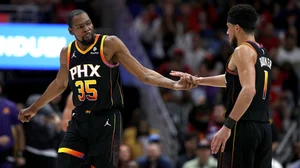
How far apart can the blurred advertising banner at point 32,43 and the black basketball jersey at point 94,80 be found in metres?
9.18

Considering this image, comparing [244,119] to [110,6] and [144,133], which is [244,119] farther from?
[110,6]

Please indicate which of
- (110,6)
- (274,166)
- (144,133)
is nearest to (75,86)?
(274,166)

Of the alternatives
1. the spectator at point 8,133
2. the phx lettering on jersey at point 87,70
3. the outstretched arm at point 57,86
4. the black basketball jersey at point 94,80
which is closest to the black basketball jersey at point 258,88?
the black basketball jersey at point 94,80

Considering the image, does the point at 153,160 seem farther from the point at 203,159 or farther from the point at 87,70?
the point at 87,70

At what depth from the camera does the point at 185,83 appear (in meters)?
8.69

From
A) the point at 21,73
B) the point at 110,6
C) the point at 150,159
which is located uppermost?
the point at 110,6

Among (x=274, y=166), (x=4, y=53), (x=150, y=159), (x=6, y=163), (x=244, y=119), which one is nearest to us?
(x=244, y=119)

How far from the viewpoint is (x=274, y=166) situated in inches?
481

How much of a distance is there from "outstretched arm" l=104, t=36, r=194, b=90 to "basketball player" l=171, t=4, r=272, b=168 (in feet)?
2.84

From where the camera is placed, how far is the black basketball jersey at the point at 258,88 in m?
7.71

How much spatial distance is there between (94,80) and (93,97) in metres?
0.20

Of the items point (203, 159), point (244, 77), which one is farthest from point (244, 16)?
point (203, 159)

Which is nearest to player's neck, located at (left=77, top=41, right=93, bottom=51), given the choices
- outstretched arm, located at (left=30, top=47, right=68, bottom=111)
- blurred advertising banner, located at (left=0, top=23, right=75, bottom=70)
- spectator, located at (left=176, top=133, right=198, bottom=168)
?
outstretched arm, located at (left=30, top=47, right=68, bottom=111)

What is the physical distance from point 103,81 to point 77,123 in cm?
59
